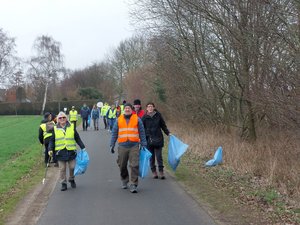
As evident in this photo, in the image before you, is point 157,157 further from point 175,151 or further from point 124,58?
point 124,58

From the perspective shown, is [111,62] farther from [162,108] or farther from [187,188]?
[187,188]

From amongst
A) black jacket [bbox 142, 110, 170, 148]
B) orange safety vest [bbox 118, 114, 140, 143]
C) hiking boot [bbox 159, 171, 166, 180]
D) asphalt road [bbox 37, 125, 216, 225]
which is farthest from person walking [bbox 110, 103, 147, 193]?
hiking boot [bbox 159, 171, 166, 180]

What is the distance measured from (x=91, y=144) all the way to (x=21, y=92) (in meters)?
68.1

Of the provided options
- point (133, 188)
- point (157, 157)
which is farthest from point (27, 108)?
point (133, 188)

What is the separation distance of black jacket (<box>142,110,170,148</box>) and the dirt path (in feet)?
8.18

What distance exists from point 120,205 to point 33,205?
64.8 inches

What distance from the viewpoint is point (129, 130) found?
9602 millimetres

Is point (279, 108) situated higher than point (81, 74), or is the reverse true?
point (81, 74)

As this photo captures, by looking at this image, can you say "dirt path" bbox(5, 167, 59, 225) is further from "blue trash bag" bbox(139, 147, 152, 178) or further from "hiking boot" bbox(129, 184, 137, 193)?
"blue trash bag" bbox(139, 147, 152, 178)

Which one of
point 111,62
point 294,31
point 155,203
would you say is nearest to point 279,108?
point 294,31

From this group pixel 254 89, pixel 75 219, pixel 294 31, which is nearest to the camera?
pixel 75 219

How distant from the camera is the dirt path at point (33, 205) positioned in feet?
24.1

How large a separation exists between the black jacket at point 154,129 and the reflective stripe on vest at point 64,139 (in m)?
1.86

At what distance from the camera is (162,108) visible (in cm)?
2864
